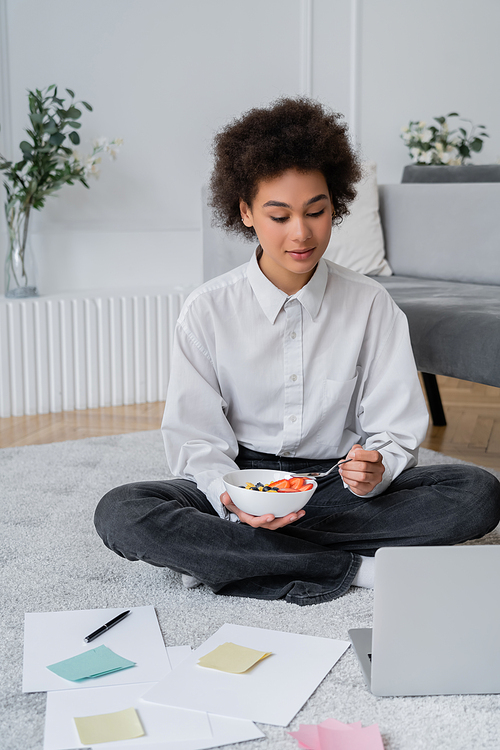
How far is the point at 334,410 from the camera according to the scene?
1512 mm

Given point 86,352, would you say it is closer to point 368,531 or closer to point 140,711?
point 368,531

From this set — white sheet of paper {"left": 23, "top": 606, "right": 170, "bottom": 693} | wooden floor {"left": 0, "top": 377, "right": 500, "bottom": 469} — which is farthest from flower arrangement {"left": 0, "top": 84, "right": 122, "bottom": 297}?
white sheet of paper {"left": 23, "top": 606, "right": 170, "bottom": 693}

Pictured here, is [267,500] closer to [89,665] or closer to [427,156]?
[89,665]

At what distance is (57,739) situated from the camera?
959 mm

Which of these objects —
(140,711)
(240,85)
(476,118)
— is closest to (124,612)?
(140,711)

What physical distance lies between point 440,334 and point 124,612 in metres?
1.02

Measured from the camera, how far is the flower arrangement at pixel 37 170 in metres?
2.85

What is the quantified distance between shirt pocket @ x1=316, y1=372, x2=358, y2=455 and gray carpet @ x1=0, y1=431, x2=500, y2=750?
0.96ft

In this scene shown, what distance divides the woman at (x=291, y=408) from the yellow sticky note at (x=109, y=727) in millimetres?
355

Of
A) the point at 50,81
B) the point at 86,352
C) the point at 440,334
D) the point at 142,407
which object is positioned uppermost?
the point at 50,81

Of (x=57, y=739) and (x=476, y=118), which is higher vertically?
(x=476, y=118)

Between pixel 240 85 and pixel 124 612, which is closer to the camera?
pixel 124 612

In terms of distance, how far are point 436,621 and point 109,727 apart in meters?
0.44

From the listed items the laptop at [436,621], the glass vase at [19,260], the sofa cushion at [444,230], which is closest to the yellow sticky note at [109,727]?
the laptop at [436,621]
